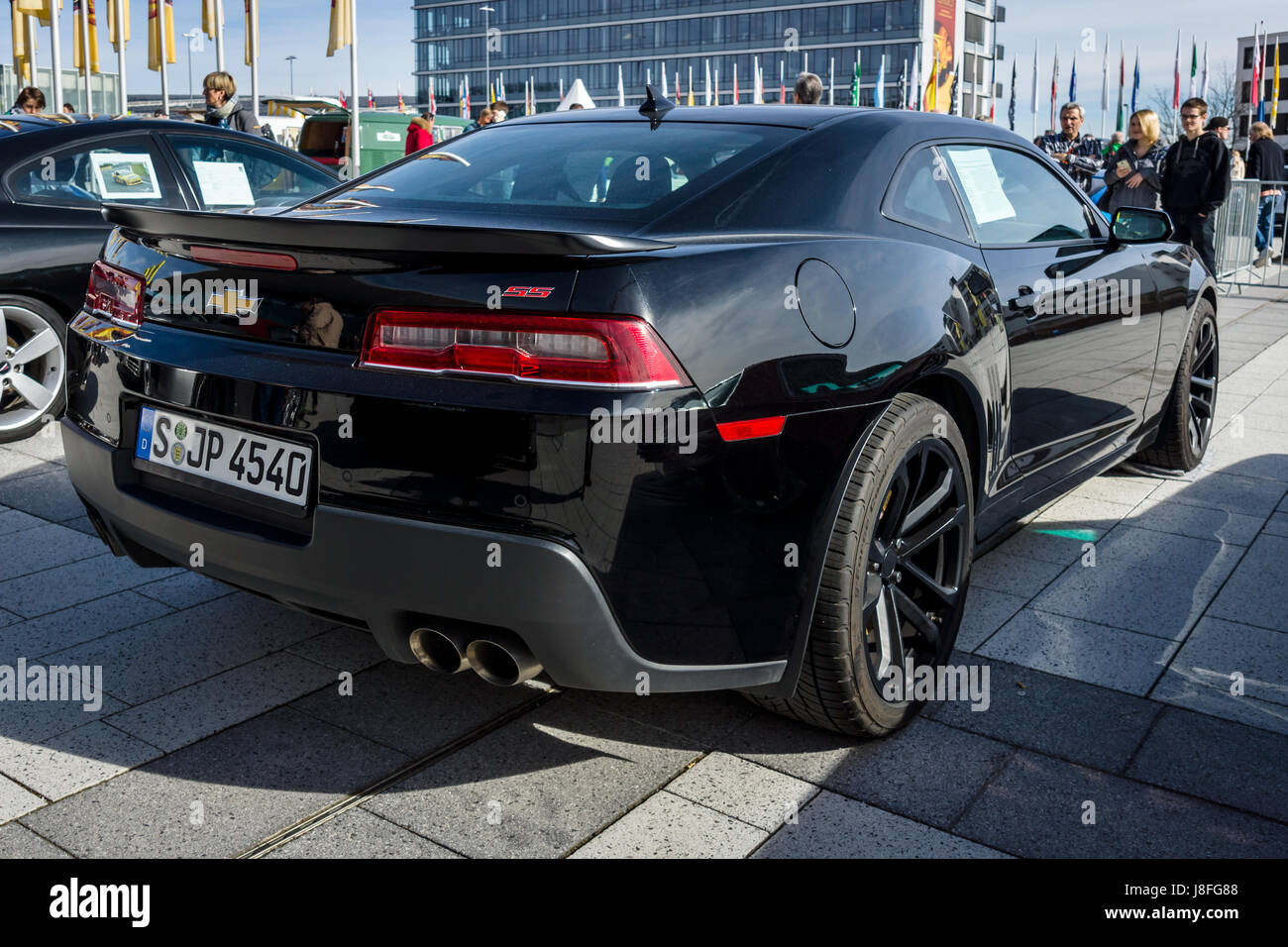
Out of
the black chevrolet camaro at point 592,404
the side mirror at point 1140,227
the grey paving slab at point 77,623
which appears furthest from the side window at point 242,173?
the side mirror at point 1140,227

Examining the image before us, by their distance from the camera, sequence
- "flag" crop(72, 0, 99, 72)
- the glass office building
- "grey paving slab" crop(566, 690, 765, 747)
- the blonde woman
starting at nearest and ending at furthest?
"grey paving slab" crop(566, 690, 765, 747) → the blonde woman → "flag" crop(72, 0, 99, 72) → the glass office building

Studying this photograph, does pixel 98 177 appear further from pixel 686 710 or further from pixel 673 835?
pixel 673 835

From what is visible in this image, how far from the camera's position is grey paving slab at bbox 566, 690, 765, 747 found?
3.02m

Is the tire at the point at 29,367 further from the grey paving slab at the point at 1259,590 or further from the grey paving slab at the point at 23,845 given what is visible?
the grey paving slab at the point at 1259,590

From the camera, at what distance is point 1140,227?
4.57 meters

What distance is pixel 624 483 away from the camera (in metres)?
2.29

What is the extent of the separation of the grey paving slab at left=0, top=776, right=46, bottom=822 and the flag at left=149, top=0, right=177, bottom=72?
2049 cm

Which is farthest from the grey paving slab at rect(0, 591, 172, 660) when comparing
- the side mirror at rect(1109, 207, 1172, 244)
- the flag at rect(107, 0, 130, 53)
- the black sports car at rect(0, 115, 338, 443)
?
the flag at rect(107, 0, 130, 53)

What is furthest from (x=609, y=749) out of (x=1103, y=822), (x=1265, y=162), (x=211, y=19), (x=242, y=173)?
(x=211, y=19)

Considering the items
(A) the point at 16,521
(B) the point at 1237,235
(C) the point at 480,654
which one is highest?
(B) the point at 1237,235

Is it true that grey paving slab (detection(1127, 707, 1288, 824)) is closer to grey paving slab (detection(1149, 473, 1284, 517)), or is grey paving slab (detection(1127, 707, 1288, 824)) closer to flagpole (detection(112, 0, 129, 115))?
grey paving slab (detection(1149, 473, 1284, 517))

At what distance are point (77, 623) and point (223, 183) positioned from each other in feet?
12.0

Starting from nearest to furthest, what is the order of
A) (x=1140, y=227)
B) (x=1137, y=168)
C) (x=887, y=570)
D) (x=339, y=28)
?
(x=887, y=570) < (x=1140, y=227) < (x=1137, y=168) < (x=339, y=28)
